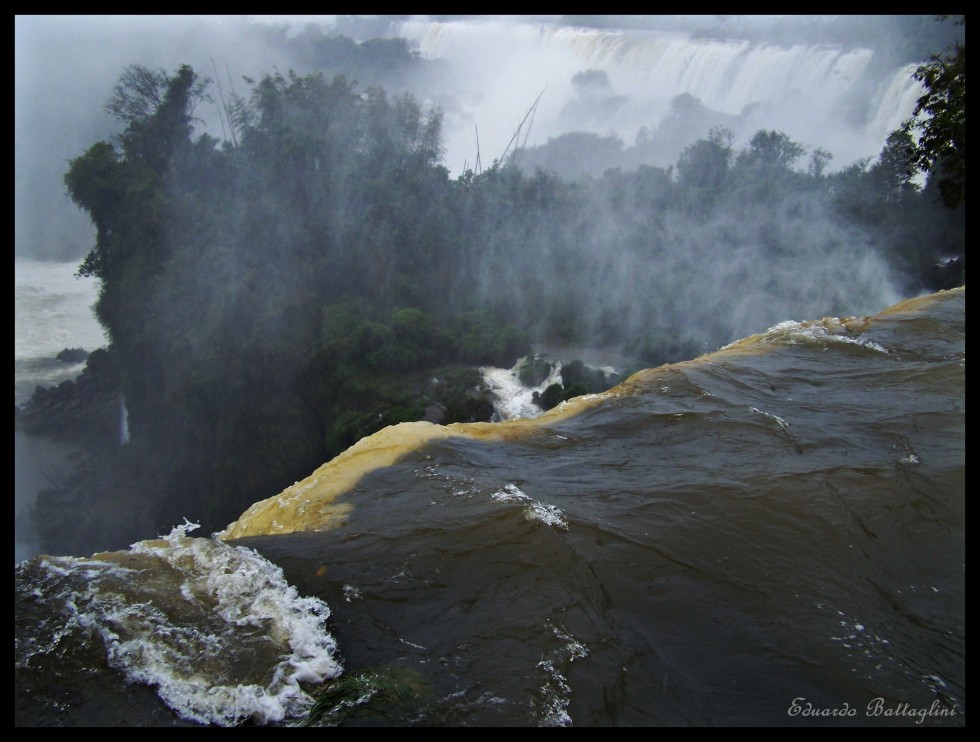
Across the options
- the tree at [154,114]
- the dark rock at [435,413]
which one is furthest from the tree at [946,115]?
the tree at [154,114]

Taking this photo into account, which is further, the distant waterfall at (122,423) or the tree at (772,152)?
the distant waterfall at (122,423)

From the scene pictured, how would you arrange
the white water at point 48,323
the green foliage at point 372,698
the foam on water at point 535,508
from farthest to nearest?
the white water at point 48,323 → the foam on water at point 535,508 → the green foliage at point 372,698

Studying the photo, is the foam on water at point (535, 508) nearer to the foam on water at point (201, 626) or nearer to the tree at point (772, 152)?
the foam on water at point (201, 626)

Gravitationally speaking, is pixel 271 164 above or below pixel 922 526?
above

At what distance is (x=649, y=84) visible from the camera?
90.0 ft

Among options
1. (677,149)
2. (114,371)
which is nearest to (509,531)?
(114,371)

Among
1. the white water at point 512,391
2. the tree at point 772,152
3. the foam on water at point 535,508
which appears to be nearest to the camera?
the foam on water at point 535,508

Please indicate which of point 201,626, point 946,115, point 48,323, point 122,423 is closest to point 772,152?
point 946,115

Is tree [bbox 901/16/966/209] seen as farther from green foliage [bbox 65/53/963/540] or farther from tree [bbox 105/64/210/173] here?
tree [bbox 105/64/210/173]

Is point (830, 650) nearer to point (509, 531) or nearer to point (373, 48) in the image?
point (509, 531)

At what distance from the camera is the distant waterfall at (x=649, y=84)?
67.8 ft

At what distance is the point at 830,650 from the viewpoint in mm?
3082

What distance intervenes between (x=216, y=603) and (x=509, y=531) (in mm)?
1395

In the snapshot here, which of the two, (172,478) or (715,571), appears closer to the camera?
A: (715,571)
